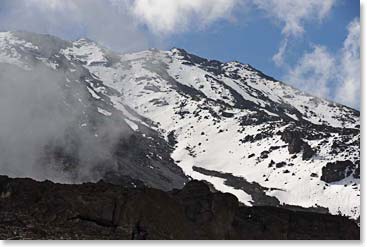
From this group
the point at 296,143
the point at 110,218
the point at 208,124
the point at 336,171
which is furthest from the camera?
the point at 208,124

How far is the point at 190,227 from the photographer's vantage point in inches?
461

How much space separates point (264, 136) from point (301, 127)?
6.33m

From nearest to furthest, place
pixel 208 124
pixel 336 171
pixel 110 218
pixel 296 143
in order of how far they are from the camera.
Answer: pixel 110 218
pixel 336 171
pixel 296 143
pixel 208 124

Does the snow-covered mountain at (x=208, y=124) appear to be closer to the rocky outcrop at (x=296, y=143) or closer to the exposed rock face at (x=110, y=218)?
the rocky outcrop at (x=296, y=143)

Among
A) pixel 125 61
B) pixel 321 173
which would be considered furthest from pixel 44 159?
pixel 125 61

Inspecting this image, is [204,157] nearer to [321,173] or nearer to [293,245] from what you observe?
[321,173]

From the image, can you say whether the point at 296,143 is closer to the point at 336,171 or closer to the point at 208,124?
the point at 336,171

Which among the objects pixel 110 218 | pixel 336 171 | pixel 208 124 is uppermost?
pixel 208 124

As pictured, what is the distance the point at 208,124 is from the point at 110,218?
98.9 meters

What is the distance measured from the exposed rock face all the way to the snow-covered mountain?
23.6 metres

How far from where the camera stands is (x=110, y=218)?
10516 millimetres

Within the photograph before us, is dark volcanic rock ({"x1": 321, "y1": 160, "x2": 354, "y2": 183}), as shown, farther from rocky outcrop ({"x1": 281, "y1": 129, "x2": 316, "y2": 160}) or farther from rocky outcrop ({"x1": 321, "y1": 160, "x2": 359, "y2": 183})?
rocky outcrop ({"x1": 281, "y1": 129, "x2": 316, "y2": 160})

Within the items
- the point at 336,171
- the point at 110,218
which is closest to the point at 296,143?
the point at 336,171

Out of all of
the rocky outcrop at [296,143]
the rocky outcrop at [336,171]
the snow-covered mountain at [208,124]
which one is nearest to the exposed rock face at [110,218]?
the snow-covered mountain at [208,124]
